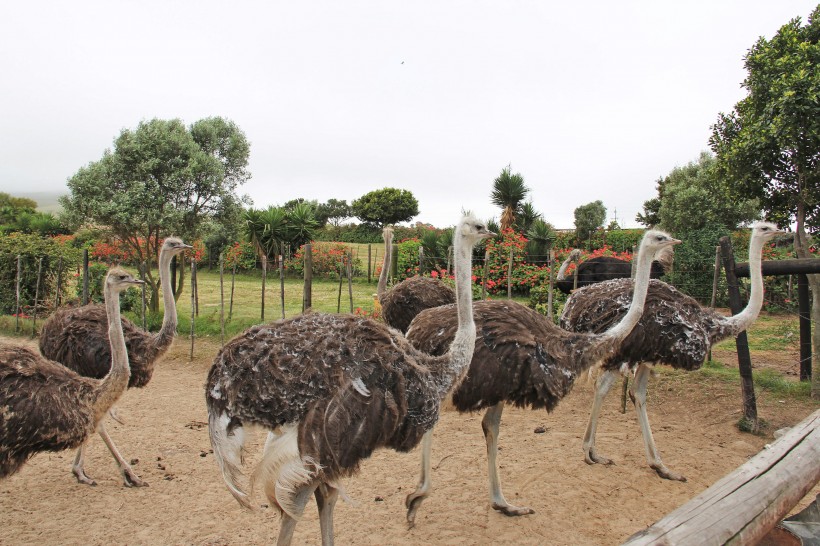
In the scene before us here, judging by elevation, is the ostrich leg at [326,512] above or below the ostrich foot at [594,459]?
above

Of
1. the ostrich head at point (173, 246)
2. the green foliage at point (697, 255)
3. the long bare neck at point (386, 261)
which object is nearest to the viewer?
the ostrich head at point (173, 246)

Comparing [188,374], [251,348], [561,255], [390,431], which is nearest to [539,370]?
[390,431]

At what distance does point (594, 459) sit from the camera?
4.75 metres

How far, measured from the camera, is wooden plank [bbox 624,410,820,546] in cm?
142

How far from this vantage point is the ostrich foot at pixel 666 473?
4.38 m

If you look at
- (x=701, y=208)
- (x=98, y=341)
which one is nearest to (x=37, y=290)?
(x=98, y=341)

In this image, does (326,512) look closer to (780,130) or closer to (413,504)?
(413,504)

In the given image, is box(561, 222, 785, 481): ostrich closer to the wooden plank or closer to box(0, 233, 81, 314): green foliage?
the wooden plank

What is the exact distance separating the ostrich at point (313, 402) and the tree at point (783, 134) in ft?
15.9

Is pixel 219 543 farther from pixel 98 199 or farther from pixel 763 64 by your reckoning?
→ pixel 98 199

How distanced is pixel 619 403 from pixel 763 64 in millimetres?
3878

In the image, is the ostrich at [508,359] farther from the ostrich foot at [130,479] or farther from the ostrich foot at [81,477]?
the ostrich foot at [81,477]

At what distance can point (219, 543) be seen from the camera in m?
3.50

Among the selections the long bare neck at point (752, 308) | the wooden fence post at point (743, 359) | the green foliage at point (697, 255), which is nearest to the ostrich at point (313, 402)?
the long bare neck at point (752, 308)
